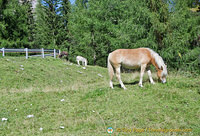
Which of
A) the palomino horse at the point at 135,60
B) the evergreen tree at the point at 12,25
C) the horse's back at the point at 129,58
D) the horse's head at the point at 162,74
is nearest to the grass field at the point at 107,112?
the horse's head at the point at 162,74

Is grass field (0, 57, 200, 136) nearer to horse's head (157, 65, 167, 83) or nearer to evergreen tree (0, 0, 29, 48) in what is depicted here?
horse's head (157, 65, 167, 83)

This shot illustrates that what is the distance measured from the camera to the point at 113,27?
26.4 m

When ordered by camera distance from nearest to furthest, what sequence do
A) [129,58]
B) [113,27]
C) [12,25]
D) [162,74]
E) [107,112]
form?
[107,112], [129,58], [162,74], [113,27], [12,25]

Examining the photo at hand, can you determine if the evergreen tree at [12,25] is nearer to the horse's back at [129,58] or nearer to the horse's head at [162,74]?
the horse's back at [129,58]

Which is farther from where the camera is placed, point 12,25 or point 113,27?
point 12,25

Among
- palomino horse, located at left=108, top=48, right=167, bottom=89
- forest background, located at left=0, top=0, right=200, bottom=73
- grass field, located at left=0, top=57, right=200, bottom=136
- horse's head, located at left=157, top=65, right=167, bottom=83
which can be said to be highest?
forest background, located at left=0, top=0, right=200, bottom=73

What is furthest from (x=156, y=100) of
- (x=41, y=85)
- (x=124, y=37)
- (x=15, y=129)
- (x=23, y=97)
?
(x=124, y=37)

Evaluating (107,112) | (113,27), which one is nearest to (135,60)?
(107,112)

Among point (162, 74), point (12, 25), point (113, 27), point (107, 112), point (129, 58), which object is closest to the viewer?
point (107, 112)

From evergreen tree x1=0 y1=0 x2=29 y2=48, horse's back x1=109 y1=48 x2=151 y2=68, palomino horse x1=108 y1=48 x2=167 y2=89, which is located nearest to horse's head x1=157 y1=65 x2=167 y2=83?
palomino horse x1=108 y1=48 x2=167 y2=89

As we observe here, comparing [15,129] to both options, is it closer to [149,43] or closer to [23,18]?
[149,43]

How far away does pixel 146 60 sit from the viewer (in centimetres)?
852

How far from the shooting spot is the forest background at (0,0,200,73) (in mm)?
17016

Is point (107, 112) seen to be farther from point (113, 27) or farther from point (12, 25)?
point (12, 25)
